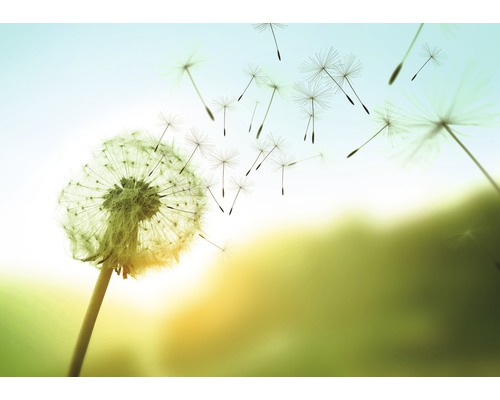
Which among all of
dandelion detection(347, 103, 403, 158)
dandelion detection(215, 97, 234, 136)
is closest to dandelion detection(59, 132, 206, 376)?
dandelion detection(215, 97, 234, 136)

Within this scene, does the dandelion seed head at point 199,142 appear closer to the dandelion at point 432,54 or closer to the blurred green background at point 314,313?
the blurred green background at point 314,313

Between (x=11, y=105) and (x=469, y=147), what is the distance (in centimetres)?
147

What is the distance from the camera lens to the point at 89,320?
1.10 m

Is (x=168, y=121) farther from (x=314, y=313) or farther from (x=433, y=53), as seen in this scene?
(x=433, y=53)

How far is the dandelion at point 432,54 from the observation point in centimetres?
121

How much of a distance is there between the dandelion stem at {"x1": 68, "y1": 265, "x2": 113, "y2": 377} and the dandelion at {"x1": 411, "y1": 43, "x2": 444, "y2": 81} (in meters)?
1.18

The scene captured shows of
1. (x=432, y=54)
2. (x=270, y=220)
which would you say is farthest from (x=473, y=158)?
(x=270, y=220)

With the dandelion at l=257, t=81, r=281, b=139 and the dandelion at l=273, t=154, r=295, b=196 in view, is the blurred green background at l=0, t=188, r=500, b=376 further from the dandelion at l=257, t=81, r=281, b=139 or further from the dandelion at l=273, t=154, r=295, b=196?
the dandelion at l=257, t=81, r=281, b=139

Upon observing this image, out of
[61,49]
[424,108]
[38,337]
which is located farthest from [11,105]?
[424,108]

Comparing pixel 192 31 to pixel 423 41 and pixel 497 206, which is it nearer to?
pixel 423 41

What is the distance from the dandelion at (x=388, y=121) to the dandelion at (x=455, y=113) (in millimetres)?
38

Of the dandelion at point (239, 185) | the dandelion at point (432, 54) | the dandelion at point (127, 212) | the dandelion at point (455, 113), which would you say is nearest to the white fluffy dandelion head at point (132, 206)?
the dandelion at point (127, 212)

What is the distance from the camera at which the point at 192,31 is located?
1.24 m
